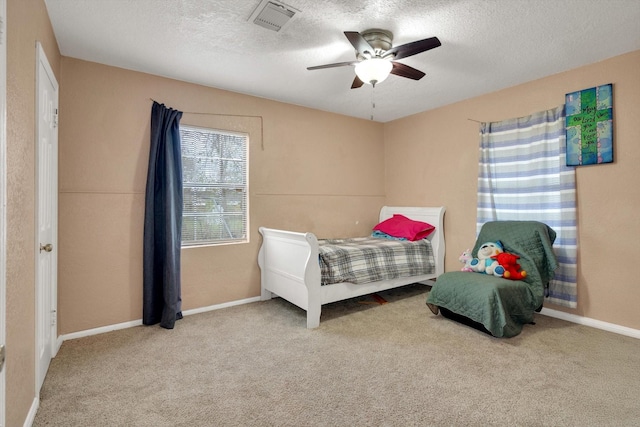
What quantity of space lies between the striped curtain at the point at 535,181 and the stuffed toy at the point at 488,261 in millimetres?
567

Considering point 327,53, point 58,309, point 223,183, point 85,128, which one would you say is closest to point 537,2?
point 327,53

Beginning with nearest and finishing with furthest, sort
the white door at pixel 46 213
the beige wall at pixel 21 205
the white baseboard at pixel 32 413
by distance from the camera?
the beige wall at pixel 21 205 → the white baseboard at pixel 32 413 → the white door at pixel 46 213

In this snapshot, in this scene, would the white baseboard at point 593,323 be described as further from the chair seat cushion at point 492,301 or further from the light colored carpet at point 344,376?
the chair seat cushion at point 492,301

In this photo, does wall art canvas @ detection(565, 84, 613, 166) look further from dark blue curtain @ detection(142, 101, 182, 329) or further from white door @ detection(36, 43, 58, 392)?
white door @ detection(36, 43, 58, 392)

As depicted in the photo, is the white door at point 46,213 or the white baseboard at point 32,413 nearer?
the white baseboard at point 32,413

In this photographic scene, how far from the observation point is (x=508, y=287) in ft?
8.91

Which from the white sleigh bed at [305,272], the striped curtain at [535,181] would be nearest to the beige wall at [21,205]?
the white sleigh bed at [305,272]

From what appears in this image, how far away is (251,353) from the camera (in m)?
2.46

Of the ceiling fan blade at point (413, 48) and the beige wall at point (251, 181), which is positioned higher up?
the ceiling fan blade at point (413, 48)

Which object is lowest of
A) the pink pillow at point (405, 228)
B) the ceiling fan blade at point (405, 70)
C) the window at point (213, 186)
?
the pink pillow at point (405, 228)

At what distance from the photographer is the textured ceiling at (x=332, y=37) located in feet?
6.98

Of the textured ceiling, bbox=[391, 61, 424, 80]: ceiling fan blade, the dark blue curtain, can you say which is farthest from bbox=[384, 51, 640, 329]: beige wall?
the dark blue curtain

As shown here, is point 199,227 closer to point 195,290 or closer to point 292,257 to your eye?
point 195,290

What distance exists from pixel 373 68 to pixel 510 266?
2171 mm
